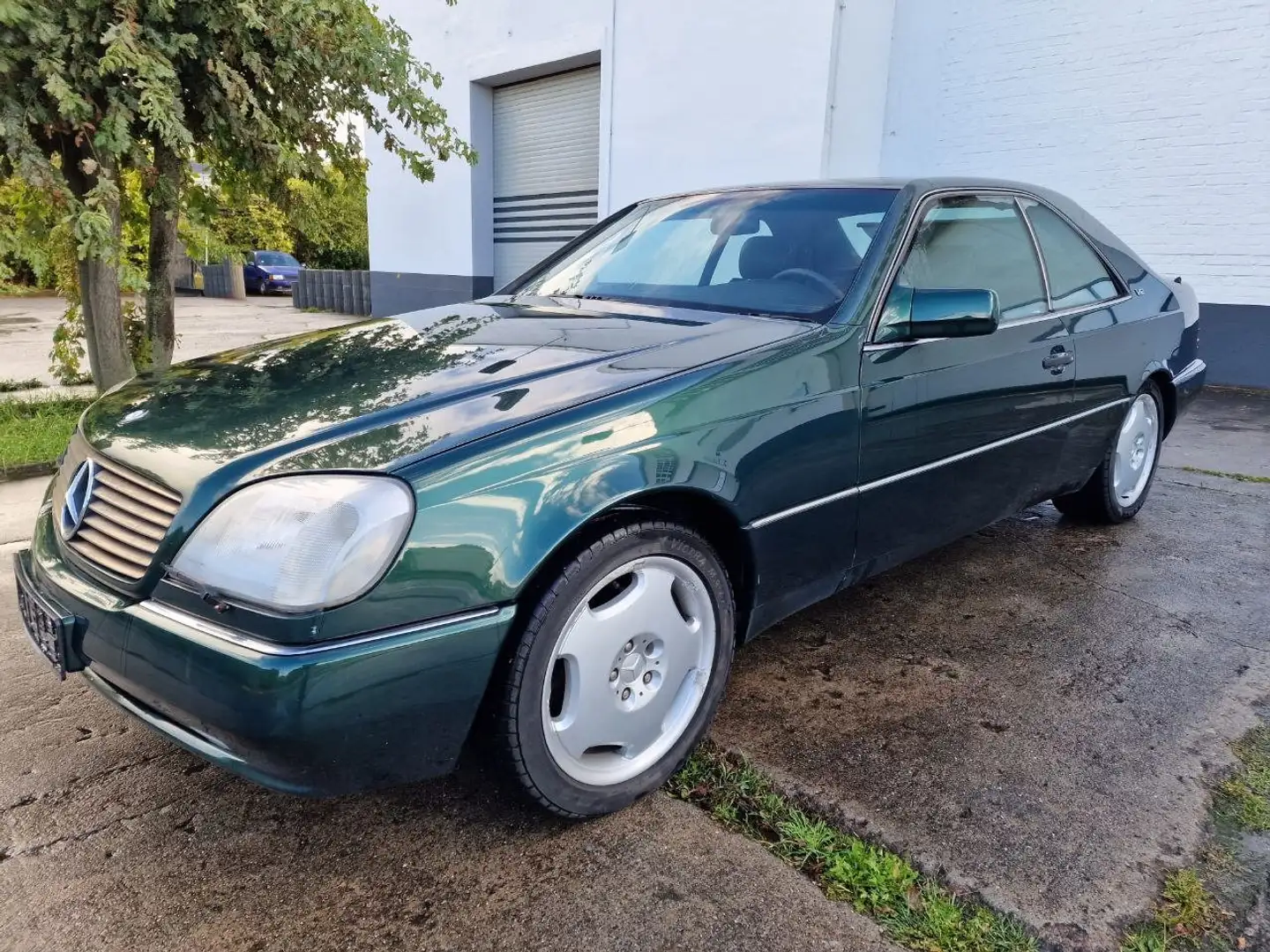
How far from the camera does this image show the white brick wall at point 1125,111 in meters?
6.93

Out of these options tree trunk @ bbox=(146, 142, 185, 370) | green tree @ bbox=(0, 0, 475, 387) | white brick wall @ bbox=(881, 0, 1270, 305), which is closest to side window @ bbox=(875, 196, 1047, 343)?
green tree @ bbox=(0, 0, 475, 387)

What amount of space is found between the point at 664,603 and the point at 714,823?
1.64 feet

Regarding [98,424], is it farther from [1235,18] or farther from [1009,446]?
[1235,18]

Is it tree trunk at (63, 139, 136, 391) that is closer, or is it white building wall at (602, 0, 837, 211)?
tree trunk at (63, 139, 136, 391)

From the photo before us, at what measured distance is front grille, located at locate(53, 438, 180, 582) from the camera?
1740mm

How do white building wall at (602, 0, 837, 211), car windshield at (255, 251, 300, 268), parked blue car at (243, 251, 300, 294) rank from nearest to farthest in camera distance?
1. white building wall at (602, 0, 837, 211)
2. parked blue car at (243, 251, 300, 294)
3. car windshield at (255, 251, 300, 268)

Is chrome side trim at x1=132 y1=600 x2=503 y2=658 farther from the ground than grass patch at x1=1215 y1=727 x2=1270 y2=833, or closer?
farther from the ground

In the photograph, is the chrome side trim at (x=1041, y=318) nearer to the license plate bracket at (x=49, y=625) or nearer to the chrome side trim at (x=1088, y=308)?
the chrome side trim at (x=1088, y=308)

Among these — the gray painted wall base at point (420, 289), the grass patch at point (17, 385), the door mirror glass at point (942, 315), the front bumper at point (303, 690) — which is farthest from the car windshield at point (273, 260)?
the front bumper at point (303, 690)

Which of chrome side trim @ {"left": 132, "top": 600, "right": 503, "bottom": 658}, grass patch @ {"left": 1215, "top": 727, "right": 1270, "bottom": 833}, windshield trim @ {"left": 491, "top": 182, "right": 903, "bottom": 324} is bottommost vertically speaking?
grass patch @ {"left": 1215, "top": 727, "right": 1270, "bottom": 833}

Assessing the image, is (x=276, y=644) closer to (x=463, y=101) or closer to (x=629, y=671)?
(x=629, y=671)

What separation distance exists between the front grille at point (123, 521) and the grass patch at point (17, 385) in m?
6.18

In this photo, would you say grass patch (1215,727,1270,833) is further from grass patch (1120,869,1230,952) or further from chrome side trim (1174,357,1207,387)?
chrome side trim (1174,357,1207,387)

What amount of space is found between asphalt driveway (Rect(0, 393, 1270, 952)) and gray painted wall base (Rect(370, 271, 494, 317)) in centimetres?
955
